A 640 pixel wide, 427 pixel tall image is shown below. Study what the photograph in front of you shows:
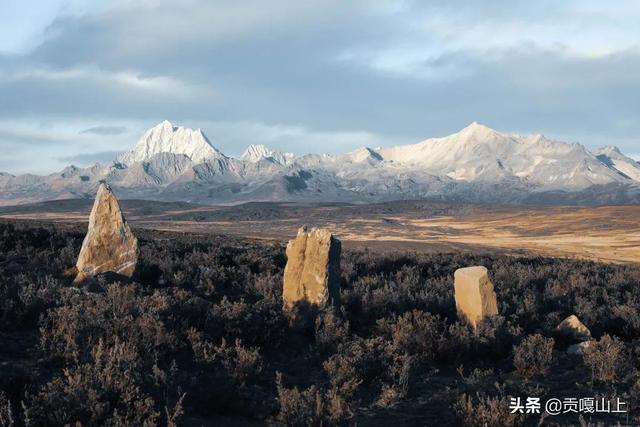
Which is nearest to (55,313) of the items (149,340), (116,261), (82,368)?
(149,340)

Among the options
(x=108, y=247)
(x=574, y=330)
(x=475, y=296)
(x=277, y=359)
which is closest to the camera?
(x=277, y=359)

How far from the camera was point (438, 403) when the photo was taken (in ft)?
23.8

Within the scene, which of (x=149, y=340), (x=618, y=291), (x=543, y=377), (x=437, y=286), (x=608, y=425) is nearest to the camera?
(x=608, y=425)

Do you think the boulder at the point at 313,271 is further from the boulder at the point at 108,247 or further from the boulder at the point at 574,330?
the boulder at the point at 574,330

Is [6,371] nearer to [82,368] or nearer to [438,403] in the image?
[82,368]

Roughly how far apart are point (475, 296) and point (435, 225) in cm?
9006

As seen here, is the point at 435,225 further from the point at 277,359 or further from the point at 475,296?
the point at 277,359

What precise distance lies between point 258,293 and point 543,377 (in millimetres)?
6098

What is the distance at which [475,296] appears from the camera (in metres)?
10.8

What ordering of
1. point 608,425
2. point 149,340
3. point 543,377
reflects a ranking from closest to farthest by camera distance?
1. point 608,425
2. point 149,340
3. point 543,377

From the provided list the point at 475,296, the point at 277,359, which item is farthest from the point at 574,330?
the point at 277,359

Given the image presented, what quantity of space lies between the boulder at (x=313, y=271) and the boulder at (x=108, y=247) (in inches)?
162

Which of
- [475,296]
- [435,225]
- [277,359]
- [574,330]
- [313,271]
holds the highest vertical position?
[313,271]

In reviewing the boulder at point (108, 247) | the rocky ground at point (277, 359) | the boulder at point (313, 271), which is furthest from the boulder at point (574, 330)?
the boulder at point (108, 247)
